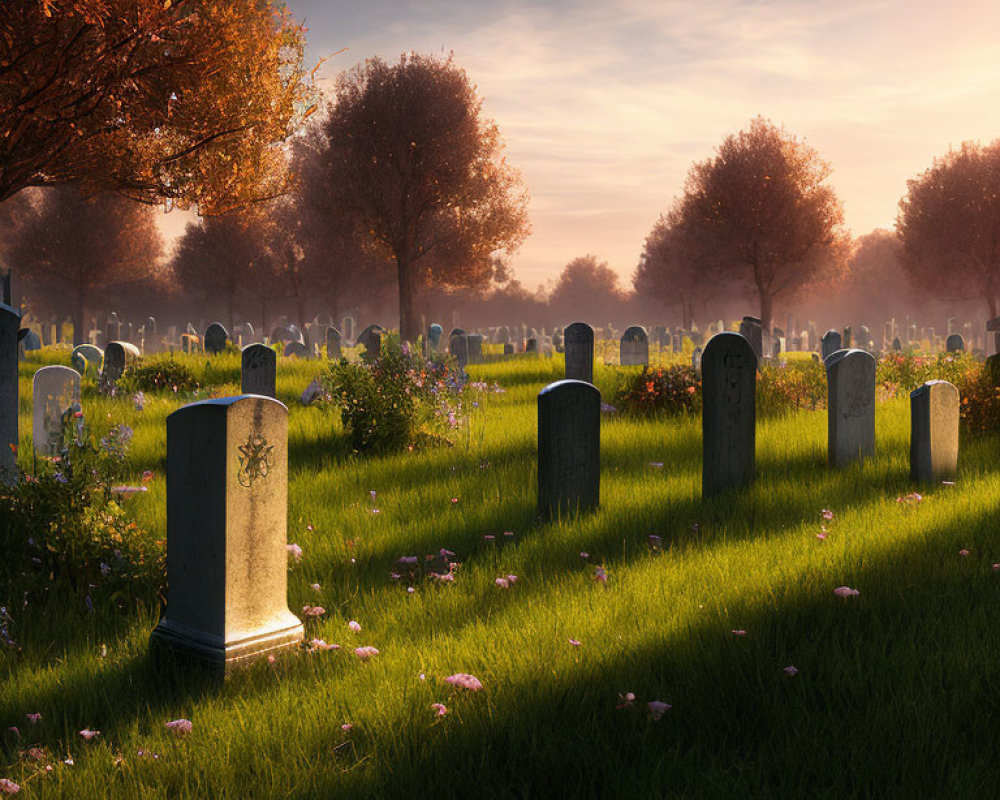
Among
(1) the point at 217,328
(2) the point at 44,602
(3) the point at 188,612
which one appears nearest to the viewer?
(3) the point at 188,612

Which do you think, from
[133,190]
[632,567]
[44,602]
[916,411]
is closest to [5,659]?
[44,602]

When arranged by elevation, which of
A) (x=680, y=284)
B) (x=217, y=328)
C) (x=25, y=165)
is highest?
(x=680, y=284)

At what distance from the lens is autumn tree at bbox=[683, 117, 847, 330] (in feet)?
107

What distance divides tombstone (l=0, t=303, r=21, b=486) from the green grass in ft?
4.80

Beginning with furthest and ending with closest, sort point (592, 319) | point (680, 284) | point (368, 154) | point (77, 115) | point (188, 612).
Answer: point (592, 319)
point (680, 284)
point (368, 154)
point (77, 115)
point (188, 612)

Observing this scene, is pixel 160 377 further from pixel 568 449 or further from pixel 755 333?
pixel 755 333

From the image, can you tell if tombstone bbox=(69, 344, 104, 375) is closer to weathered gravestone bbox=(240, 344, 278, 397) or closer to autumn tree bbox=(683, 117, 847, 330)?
weathered gravestone bbox=(240, 344, 278, 397)

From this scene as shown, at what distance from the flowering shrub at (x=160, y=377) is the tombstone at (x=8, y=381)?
749 cm

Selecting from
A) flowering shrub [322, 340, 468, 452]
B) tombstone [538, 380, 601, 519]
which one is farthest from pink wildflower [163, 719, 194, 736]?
flowering shrub [322, 340, 468, 452]

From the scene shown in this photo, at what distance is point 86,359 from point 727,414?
13.9 m

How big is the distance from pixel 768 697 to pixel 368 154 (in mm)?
24643

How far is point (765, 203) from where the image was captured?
3259cm

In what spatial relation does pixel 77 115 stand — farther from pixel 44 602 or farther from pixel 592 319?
pixel 592 319

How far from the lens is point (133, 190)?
1176cm
